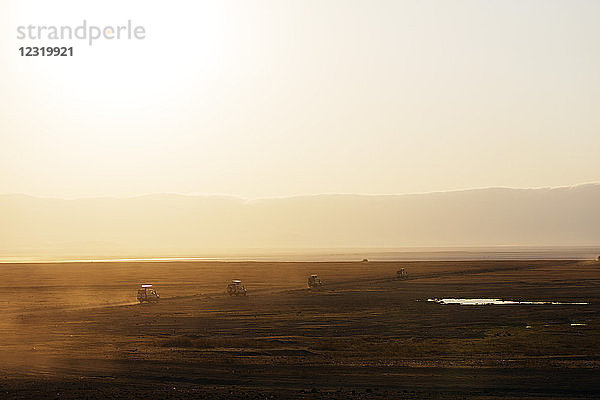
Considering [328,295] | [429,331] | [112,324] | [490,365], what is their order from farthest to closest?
[328,295], [112,324], [429,331], [490,365]

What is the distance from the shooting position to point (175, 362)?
39.8 metres

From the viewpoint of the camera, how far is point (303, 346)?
4531 cm

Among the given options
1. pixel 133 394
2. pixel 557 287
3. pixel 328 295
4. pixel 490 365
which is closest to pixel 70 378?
pixel 133 394

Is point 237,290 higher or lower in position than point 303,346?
higher

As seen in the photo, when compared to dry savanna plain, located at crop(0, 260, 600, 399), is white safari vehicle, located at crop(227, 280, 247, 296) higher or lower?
higher

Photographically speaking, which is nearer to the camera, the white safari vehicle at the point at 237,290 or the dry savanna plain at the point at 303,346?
the dry savanna plain at the point at 303,346

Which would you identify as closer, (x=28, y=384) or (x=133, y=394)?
(x=133, y=394)

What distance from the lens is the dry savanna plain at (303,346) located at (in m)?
32.7

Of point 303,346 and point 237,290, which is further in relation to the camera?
point 237,290

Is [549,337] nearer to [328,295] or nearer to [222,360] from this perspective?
[222,360]

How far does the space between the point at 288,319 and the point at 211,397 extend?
29785mm

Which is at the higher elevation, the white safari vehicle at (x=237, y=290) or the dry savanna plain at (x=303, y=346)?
the white safari vehicle at (x=237, y=290)

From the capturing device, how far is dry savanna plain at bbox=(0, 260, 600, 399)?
3269cm

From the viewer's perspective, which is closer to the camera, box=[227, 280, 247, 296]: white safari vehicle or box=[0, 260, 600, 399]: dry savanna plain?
box=[0, 260, 600, 399]: dry savanna plain
